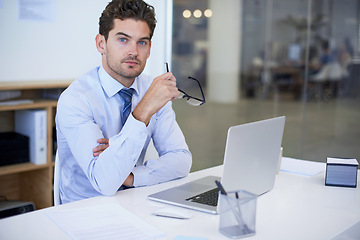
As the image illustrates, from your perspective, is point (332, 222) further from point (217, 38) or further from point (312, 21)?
point (217, 38)

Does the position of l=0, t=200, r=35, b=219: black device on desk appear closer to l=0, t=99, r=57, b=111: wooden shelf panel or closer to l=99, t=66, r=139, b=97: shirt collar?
l=0, t=99, r=57, b=111: wooden shelf panel

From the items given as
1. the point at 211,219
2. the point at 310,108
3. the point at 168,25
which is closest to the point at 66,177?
the point at 211,219

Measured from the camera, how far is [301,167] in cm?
224

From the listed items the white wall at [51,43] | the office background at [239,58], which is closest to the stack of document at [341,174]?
the office background at [239,58]

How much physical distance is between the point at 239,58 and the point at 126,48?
6.05ft

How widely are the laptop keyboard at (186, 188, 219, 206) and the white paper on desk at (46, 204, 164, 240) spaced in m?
0.28

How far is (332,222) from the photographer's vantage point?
59.8 inches

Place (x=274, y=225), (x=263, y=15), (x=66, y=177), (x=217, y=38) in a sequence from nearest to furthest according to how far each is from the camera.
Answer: (x=274, y=225) → (x=66, y=177) → (x=263, y=15) → (x=217, y=38)

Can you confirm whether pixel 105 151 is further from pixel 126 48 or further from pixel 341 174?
pixel 341 174

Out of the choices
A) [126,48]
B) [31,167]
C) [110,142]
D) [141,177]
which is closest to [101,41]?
[126,48]

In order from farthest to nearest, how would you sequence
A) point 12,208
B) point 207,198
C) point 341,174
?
point 12,208 → point 341,174 → point 207,198

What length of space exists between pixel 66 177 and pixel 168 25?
2.30 m

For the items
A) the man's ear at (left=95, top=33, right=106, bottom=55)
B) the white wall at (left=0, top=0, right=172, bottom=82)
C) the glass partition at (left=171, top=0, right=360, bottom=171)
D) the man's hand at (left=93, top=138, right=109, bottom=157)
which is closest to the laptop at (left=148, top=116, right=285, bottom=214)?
the man's hand at (left=93, top=138, right=109, bottom=157)

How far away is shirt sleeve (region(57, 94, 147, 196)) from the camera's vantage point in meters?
1.75
